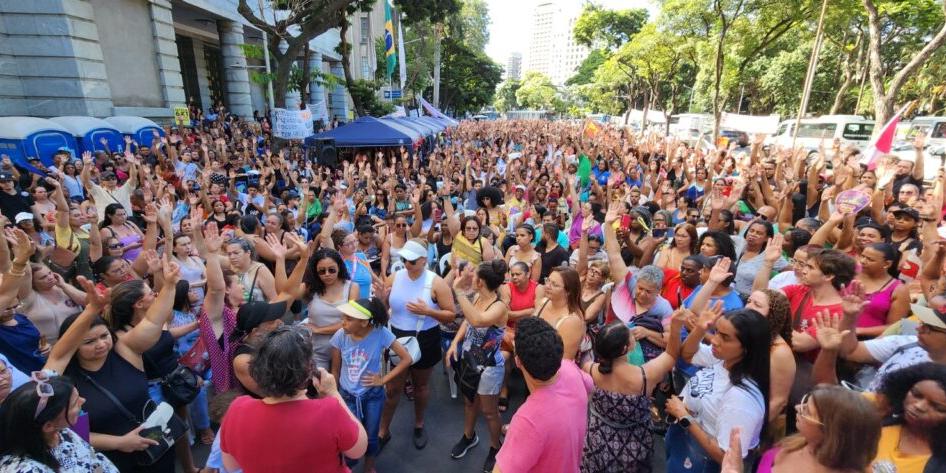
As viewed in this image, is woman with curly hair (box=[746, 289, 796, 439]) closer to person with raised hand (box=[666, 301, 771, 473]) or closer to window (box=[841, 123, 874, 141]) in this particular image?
person with raised hand (box=[666, 301, 771, 473])

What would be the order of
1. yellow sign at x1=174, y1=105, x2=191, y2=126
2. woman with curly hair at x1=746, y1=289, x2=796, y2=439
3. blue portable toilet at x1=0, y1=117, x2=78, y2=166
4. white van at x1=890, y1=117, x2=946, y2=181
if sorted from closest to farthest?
1. woman with curly hair at x1=746, y1=289, x2=796, y2=439
2. blue portable toilet at x1=0, y1=117, x2=78, y2=166
3. yellow sign at x1=174, y1=105, x2=191, y2=126
4. white van at x1=890, y1=117, x2=946, y2=181

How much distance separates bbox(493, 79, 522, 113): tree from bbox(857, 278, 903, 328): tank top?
322 feet

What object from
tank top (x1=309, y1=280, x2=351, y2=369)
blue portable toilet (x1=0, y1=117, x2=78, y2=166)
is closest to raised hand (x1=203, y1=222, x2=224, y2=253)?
tank top (x1=309, y1=280, x2=351, y2=369)

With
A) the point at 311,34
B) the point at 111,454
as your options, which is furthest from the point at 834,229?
the point at 311,34

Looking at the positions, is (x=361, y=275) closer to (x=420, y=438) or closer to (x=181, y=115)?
(x=420, y=438)

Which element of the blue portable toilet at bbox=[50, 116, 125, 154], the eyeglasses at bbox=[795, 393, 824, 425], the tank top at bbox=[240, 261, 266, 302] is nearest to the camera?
the eyeglasses at bbox=[795, 393, 824, 425]

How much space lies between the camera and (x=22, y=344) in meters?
2.82

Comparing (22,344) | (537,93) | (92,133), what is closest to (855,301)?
(22,344)

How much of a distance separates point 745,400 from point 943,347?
40.4 inches

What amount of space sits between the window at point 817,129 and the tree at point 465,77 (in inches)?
1156

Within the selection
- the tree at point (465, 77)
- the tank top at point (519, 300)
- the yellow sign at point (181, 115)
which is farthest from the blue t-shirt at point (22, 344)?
the tree at point (465, 77)

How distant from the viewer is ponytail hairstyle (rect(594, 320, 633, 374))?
2.33 metres

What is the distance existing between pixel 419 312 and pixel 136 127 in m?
12.4

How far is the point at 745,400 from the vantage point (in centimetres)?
209
